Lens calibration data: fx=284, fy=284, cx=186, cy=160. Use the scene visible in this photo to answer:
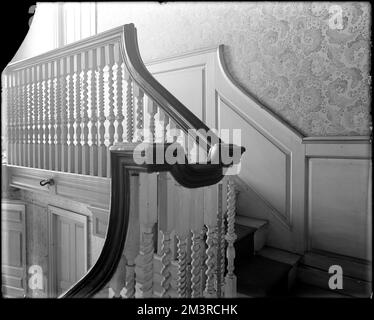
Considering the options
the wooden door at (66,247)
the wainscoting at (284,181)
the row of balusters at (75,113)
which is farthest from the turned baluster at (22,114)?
the wooden door at (66,247)

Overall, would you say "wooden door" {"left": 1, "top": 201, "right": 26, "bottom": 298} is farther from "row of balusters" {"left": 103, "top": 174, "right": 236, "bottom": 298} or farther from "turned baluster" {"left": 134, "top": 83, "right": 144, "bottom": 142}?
"row of balusters" {"left": 103, "top": 174, "right": 236, "bottom": 298}

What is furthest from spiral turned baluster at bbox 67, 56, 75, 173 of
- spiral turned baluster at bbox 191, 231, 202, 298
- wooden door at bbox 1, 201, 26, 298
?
wooden door at bbox 1, 201, 26, 298

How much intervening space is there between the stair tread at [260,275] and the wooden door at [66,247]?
5.04ft

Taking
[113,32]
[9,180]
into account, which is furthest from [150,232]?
[9,180]

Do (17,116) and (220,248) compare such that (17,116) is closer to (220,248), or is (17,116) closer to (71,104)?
(71,104)

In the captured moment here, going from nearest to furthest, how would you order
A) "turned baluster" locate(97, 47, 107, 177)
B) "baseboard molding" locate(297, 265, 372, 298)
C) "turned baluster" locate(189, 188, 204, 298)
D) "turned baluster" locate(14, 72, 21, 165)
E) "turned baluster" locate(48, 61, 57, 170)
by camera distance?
"turned baluster" locate(189, 188, 204, 298)
"turned baluster" locate(97, 47, 107, 177)
"baseboard molding" locate(297, 265, 372, 298)
"turned baluster" locate(48, 61, 57, 170)
"turned baluster" locate(14, 72, 21, 165)

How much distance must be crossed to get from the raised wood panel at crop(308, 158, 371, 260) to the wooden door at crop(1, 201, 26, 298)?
3204 mm

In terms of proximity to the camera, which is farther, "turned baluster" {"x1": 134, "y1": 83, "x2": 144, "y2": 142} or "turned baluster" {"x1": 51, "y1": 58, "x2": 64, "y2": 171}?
"turned baluster" {"x1": 51, "y1": 58, "x2": 64, "y2": 171}

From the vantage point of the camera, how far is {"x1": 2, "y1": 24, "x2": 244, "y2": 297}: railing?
918mm

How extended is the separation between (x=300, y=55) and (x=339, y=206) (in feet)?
4.01

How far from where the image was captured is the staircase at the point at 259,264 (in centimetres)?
176

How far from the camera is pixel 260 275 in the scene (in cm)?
190
